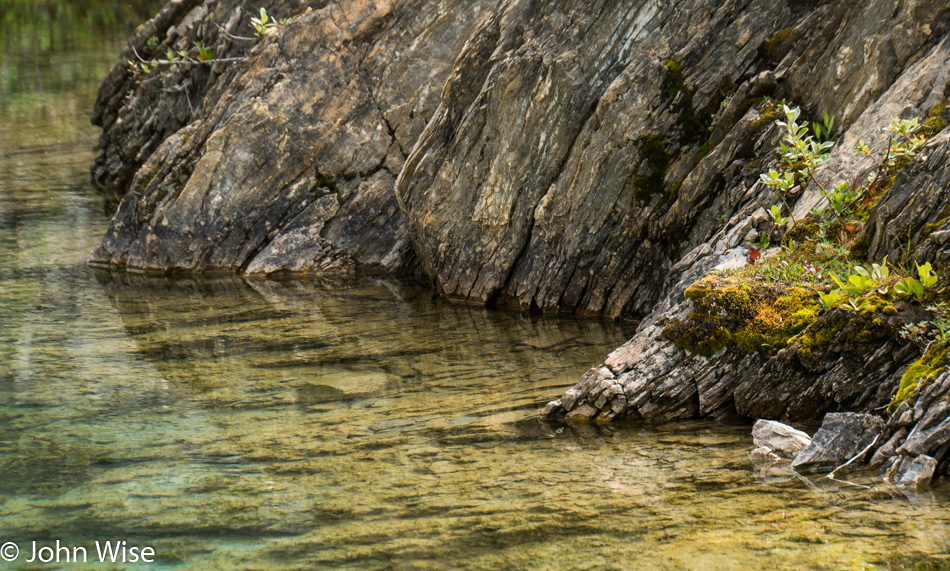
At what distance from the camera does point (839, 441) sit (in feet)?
23.1

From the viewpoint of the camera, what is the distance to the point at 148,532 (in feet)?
20.7

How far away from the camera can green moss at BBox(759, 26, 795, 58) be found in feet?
38.5

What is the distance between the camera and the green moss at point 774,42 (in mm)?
11727

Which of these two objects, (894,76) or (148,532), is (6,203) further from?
(894,76)

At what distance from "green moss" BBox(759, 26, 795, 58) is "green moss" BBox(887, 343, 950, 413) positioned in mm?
5863

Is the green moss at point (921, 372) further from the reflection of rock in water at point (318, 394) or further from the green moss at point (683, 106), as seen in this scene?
the green moss at point (683, 106)

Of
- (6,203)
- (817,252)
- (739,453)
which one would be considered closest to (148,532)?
(739,453)

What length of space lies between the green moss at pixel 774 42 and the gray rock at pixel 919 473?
22.9 ft

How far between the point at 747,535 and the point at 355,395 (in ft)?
16.2

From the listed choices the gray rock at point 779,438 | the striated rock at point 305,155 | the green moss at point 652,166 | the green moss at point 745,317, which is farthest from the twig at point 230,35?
the gray rock at point 779,438

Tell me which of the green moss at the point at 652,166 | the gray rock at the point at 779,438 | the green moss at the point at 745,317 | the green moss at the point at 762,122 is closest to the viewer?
the gray rock at the point at 779,438

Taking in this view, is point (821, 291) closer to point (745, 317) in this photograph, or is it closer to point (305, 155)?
point (745, 317)

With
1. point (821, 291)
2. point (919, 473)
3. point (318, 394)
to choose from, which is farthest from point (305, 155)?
point (919, 473)

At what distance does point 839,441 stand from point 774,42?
6626mm
